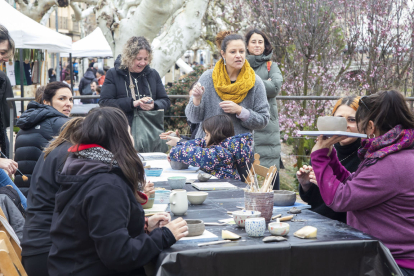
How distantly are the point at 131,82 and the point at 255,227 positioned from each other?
3316mm

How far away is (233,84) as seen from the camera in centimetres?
406

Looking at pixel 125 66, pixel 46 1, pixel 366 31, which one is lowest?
pixel 125 66

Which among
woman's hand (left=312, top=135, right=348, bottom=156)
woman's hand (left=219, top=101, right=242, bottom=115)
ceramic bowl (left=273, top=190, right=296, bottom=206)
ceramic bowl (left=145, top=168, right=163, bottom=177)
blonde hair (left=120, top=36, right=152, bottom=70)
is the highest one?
blonde hair (left=120, top=36, right=152, bottom=70)

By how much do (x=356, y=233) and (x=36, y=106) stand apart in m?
3.12

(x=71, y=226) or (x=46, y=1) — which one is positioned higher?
(x=46, y=1)

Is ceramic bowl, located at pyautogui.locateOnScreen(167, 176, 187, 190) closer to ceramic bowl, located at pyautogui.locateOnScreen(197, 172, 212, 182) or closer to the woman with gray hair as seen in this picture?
ceramic bowl, located at pyautogui.locateOnScreen(197, 172, 212, 182)

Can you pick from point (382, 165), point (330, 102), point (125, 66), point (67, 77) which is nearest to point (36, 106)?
point (125, 66)

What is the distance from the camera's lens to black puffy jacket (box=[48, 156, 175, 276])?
1808mm

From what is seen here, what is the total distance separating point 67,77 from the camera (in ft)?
66.3

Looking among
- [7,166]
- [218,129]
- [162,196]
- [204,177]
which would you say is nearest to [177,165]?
[218,129]

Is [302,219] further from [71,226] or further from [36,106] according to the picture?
[36,106]

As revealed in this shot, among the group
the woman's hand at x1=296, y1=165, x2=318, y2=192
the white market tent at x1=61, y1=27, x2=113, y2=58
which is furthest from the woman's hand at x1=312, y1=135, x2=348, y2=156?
the white market tent at x1=61, y1=27, x2=113, y2=58

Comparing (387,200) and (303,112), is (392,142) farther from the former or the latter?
(303,112)

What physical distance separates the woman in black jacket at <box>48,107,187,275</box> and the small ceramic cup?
0.90 ft
